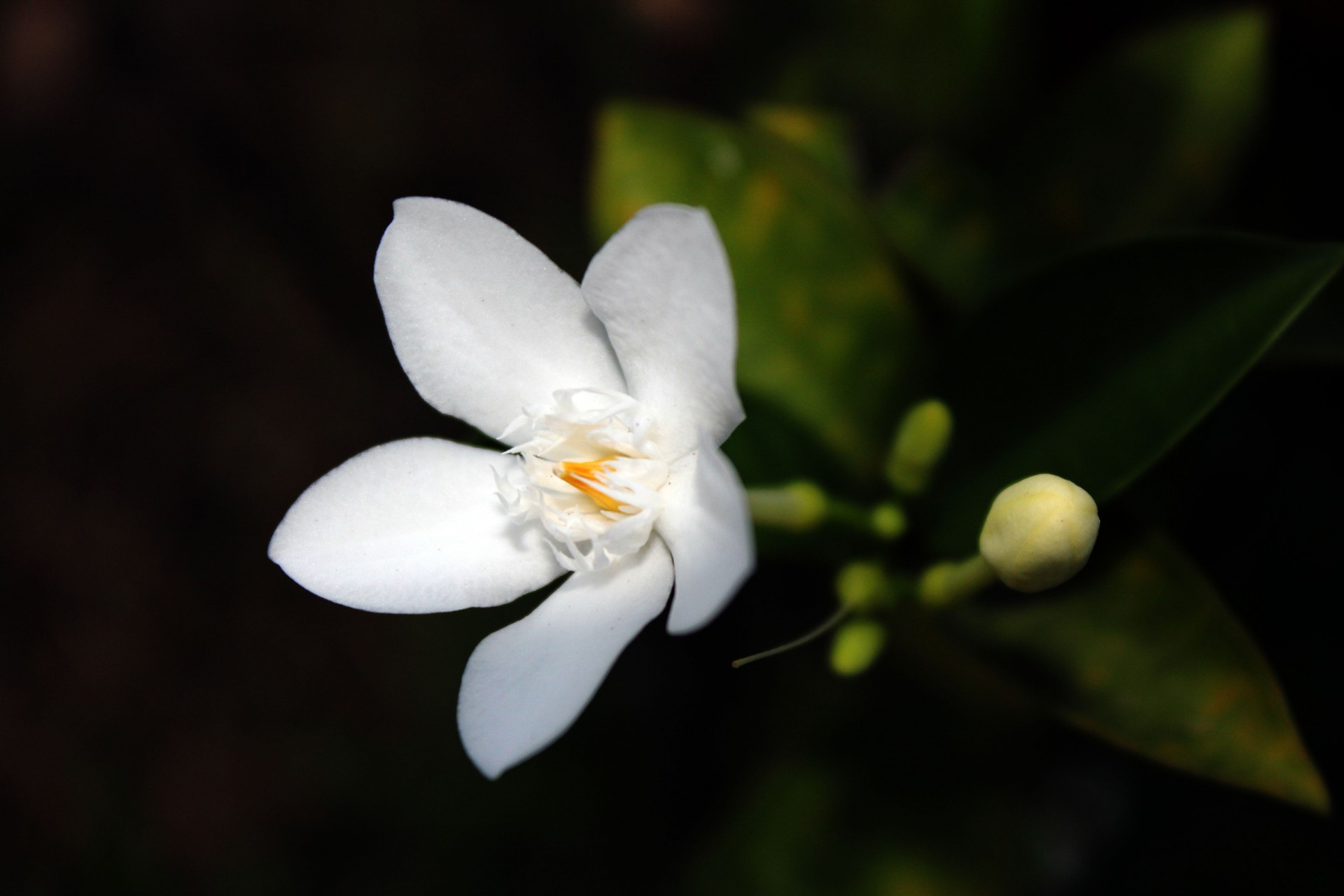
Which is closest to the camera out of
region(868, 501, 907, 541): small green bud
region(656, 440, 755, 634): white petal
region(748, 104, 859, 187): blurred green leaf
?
region(656, 440, 755, 634): white petal

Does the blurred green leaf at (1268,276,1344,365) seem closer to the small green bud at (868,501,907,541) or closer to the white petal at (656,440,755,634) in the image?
the small green bud at (868,501,907,541)

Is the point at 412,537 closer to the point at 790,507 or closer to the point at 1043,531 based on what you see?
the point at 790,507

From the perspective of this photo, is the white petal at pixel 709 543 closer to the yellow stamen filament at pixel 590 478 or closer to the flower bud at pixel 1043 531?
the yellow stamen filament at pixel 590 478

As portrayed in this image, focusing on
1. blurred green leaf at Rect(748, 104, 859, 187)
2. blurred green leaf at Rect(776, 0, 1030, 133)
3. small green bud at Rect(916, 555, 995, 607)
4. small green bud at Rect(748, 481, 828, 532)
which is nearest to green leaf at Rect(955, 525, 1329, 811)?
small green bud at Rect(916, 555, 995, 607)

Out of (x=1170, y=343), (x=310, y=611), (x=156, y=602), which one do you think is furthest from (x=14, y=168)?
(x=1170, y=343)

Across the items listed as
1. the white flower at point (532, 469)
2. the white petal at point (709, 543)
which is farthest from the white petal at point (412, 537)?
the white petal at point (709, 543)

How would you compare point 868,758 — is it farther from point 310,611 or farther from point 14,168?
point 14,168

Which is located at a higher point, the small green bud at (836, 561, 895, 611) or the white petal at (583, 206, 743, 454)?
the white petal at (583, 206, 743, 454)
